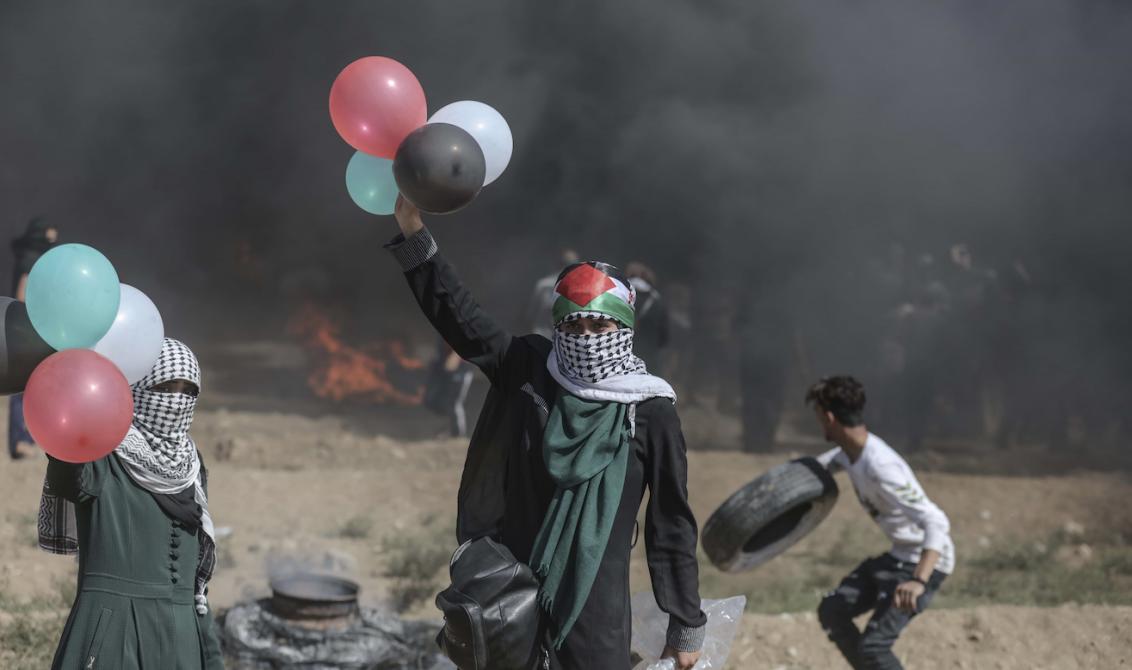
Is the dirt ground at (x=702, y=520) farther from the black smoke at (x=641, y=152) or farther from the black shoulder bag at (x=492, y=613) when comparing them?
the black shoulder bag at (x=492, y=613)

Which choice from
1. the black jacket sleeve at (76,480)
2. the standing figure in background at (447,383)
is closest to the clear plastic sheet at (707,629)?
the black jacket sleeve at (76,480)

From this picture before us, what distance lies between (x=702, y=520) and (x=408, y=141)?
768cm

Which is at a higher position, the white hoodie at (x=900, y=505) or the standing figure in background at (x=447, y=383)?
the white hoodie at (x=900, y=505)

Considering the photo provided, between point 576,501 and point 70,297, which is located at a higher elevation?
point 70,297

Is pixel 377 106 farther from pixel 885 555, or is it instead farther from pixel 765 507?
pixel 885 555

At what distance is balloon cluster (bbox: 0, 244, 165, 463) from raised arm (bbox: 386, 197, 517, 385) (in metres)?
0.78

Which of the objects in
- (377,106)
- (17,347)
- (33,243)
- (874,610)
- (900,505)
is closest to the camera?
(17,347)

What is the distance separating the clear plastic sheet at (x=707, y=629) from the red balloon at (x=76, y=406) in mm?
1815

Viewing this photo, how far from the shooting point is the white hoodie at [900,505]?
400 centimetres

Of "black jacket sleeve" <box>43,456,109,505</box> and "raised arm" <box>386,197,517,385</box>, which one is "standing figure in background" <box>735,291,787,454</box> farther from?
"black jacket sleeve" <box>43,456,109,505</box>

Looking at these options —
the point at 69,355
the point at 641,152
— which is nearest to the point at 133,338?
the point at 69,355

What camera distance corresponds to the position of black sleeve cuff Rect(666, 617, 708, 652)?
255 centimetres

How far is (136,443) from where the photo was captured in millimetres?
2668

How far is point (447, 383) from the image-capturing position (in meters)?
12.3
